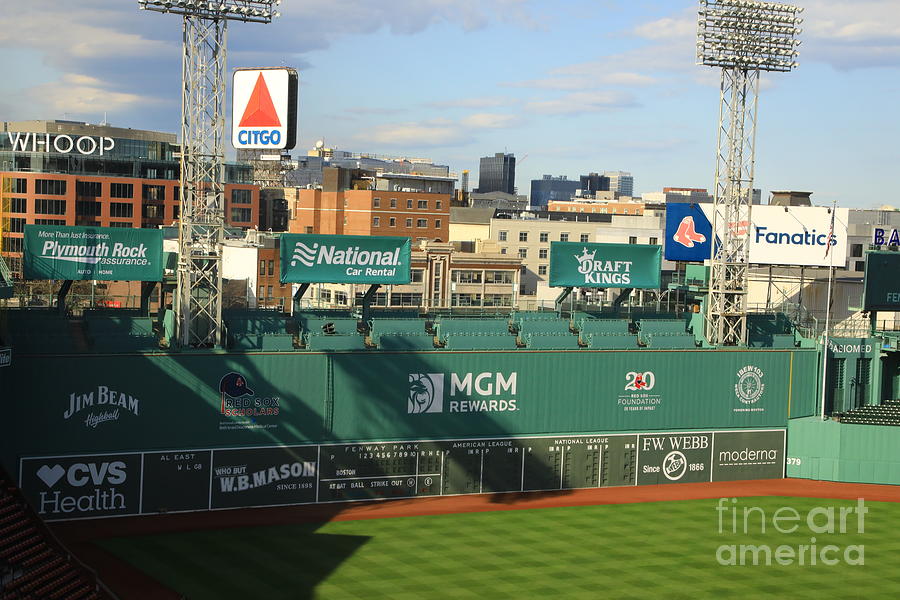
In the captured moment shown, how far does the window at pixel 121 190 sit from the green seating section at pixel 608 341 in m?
88.3

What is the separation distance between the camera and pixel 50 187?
121750 mm

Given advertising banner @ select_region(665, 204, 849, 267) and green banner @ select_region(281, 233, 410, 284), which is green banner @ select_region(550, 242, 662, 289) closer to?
advertising banner @ select_region(665, 204, 849, 267)

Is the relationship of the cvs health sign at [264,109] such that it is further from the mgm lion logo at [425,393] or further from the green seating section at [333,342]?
the mgm lion logo at [425,393]

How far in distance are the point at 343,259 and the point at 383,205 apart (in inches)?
2513

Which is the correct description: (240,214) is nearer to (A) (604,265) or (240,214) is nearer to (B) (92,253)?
(A) (604,265)

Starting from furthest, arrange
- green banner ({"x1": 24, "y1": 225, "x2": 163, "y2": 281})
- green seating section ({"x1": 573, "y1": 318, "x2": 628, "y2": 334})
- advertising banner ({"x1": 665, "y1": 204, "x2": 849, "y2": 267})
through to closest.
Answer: advertising banner ({"x1": 665, "y1": 204, "x2": 849, "y2": 267}) → green seating section ({"x1": 573, "y1": 318, "x2": 628, "y2": 334}) → green banner ({"x1": 24, "y1": 225, "x2": 163, "y2": 281})

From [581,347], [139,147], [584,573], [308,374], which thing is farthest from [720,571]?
[139,147]

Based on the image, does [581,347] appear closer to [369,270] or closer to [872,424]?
[369,270]

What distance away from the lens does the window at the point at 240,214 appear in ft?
431

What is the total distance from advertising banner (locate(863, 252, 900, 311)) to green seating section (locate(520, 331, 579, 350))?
59.3 feet

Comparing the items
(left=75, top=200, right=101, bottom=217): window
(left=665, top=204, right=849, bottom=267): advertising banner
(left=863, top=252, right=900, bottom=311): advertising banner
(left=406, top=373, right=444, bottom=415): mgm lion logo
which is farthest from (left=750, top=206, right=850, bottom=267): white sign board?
(left=75, top=200, right=101, bottom=217): window

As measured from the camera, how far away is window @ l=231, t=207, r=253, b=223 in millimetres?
131250

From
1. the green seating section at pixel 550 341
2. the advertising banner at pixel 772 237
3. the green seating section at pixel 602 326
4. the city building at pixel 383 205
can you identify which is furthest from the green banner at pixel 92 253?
the city building at pixel 383 205

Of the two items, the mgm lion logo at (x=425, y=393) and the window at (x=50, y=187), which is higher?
the window at (x=50, y=187)
